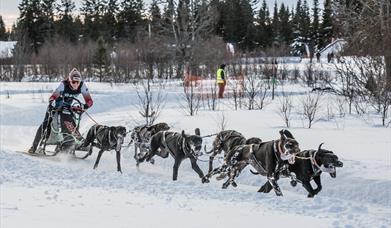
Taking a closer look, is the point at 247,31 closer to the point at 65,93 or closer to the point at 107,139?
the point at 65,93

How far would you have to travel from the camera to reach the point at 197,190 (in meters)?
7.00

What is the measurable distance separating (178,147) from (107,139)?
67.2 inches

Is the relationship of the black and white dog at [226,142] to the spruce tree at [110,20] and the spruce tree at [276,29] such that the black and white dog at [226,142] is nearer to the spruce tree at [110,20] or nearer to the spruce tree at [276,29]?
the spruce tree at [276,29]

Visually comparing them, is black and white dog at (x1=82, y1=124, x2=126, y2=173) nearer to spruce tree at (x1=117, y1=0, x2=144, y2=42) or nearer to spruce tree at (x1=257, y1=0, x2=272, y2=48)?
spruce tree at (x1=257, y1=0, x2=272, y2=48)

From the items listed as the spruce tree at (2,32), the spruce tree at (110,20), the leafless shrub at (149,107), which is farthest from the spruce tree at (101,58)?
the spruce tree at (2,32)

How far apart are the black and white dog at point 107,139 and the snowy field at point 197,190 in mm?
365

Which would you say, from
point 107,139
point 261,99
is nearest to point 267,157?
point 107,139

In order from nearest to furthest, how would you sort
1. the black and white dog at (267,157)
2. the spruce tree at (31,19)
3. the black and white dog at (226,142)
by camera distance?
the black and white dog at (267,157)
the black and white dog at (226,142)
the spruce tree at (31,19)

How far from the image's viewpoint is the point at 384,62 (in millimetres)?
14109

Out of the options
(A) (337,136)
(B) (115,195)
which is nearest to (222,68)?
(A) (337,136)

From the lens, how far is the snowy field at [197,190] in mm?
5113

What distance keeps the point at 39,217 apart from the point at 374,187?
502 centimetres

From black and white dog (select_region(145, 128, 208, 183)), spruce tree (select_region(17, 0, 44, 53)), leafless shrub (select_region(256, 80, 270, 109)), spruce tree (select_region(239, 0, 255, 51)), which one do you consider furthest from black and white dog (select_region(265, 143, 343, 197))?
spruce tree (select_region(17, 0, 44, 53))

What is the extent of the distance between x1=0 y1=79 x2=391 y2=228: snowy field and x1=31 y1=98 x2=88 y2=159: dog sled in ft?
0.98
